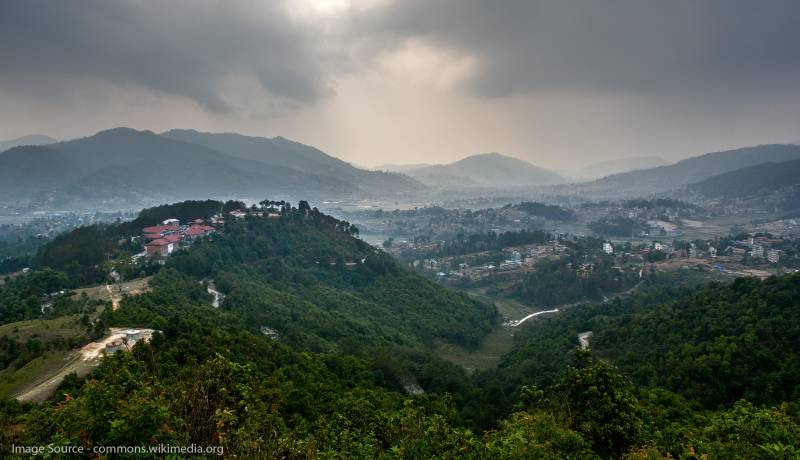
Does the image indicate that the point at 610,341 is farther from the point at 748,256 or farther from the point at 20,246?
the point at 20,246

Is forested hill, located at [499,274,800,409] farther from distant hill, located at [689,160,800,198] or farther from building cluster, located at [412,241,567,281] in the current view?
distant hill, located at [689,160,800,198]

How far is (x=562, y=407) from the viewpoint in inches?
498

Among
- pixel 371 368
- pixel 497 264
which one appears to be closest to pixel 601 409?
pixel 371 368

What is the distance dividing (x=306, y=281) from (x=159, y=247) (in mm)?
14555

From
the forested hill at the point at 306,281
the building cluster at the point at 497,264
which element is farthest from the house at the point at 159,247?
the building cluster at the point at 497,264

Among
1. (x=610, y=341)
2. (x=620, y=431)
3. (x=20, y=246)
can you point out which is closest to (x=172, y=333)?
(x=620, y=431)

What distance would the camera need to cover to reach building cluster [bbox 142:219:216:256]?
4475 cm

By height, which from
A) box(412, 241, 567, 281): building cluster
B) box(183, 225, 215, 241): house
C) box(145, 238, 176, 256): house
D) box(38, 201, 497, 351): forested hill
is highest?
box(183, 225, 215, 241): house

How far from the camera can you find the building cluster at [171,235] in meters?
44.8

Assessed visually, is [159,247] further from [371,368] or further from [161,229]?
[371,368]

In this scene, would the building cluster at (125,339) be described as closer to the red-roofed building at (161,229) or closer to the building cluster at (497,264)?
the red-roofed building at (161,229)

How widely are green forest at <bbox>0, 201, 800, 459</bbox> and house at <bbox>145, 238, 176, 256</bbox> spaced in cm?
264

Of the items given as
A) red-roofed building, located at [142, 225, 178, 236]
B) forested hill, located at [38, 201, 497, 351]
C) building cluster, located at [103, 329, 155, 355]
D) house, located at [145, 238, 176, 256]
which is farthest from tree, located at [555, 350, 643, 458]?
red-roofed building, located at [142, 225, 178, 236]

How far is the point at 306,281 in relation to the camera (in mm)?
47594
